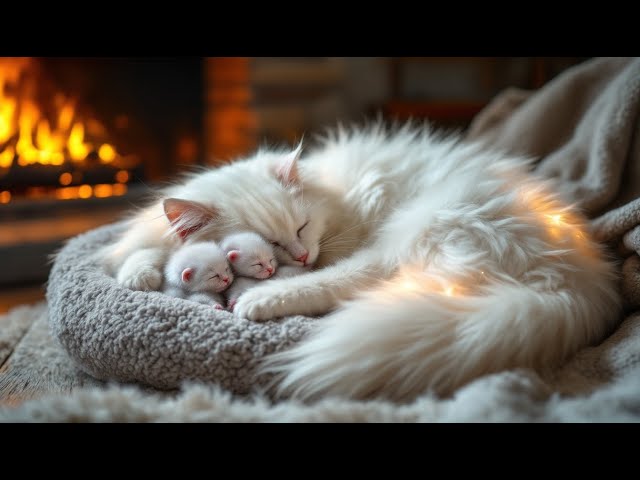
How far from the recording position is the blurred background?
2412mm

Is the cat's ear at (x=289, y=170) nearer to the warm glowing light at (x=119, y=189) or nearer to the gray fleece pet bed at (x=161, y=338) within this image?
the gray fleece pet bed at (x=161, y=338)

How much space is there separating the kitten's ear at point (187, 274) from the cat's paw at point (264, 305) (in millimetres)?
121

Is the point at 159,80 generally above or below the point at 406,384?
above

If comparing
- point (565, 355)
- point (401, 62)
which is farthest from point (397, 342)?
point (401, 62)

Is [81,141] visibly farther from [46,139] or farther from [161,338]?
[161,338]

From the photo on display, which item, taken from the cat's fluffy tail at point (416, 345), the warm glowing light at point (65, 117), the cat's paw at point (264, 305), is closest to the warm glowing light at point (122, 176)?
the warm glowing light at point (65, 117)

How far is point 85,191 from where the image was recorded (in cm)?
256
